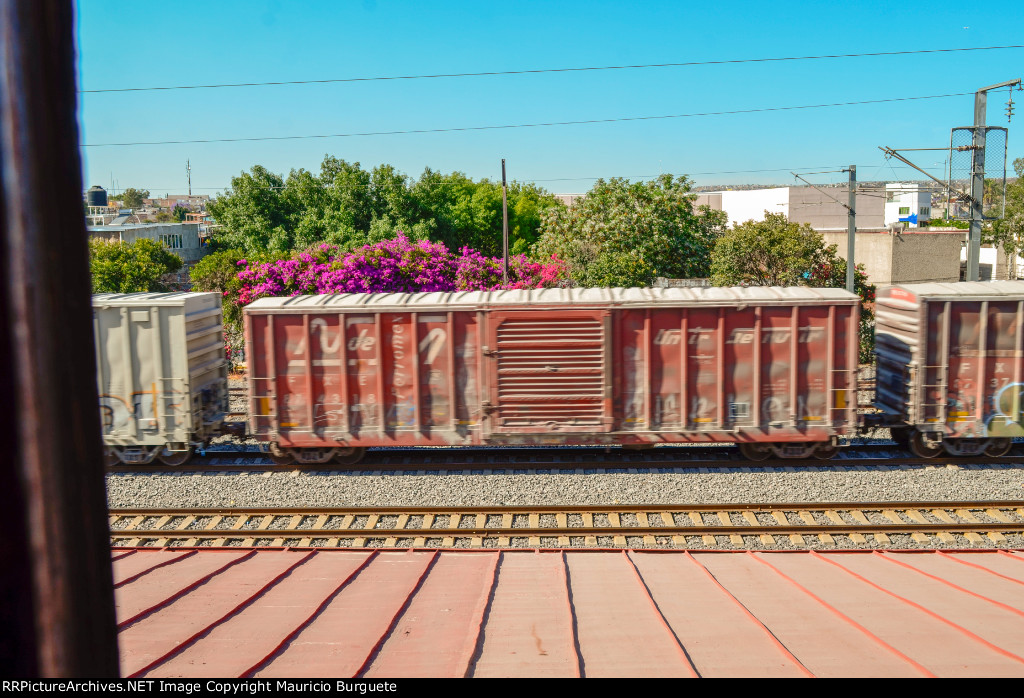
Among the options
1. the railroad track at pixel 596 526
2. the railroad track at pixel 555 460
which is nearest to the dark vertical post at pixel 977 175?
the railroad track at pixel 555 460

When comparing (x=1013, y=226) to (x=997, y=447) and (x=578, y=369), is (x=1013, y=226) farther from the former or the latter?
(x=578, y=369)

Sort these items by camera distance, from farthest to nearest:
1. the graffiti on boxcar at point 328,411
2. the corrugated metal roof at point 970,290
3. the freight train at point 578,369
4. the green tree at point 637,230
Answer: the green tree at point 637,230 → the graffiti on boxcar at point 328,411 → the freight train at point 578,369 → the corrugated metal roof at point 970,290

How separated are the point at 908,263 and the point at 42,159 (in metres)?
53.0

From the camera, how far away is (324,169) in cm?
5397

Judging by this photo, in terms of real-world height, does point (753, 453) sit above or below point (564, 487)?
above

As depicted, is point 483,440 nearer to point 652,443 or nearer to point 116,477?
point 652,443

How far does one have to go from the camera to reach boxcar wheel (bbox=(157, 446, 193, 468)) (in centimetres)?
1360

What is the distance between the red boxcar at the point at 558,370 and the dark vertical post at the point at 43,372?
35.3 feet

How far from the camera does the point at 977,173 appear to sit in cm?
2106

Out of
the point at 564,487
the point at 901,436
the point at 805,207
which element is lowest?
the point at 564,487

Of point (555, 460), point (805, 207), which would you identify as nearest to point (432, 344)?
point (555, 460)

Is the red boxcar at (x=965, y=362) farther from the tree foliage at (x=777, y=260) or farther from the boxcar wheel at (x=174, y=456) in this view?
the boxcar wheel at (x=174, y=456)

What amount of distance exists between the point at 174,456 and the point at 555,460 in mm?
7369

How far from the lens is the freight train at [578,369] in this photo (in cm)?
1278
